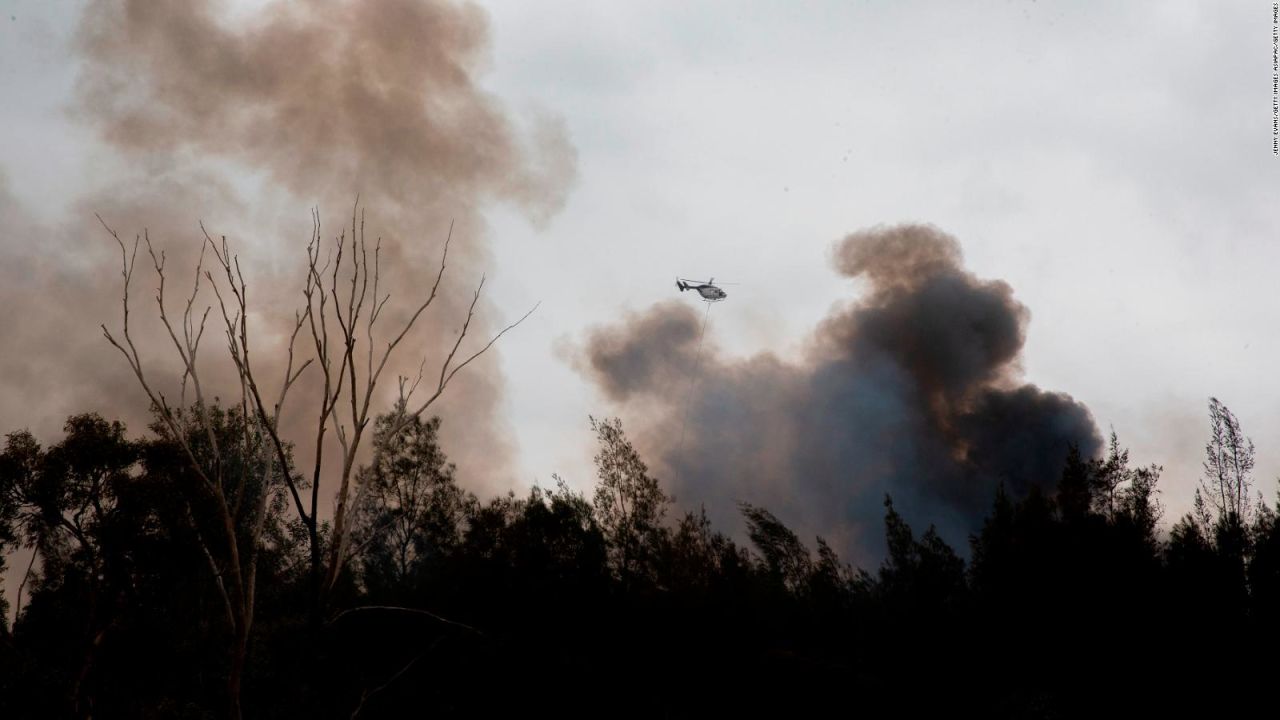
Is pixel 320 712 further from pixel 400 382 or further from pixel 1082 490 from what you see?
pixel 1082 490

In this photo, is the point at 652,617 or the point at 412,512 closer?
the point at 652,617

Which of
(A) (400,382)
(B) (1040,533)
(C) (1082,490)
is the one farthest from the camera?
(C) (1082,490)

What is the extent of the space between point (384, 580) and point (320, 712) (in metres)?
15.9

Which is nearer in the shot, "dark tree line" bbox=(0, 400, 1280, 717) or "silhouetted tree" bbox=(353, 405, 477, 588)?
"dark tree line" bbox=(0, 400, 1280, 717)

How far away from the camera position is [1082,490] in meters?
37.5

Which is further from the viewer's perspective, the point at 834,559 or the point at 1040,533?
the point at 834,559

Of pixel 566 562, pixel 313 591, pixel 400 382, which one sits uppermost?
pixel 566 562

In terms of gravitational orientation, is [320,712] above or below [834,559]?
below

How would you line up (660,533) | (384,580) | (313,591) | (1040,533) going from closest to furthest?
1. (313,591)
2. (1040,533)
3. (660,533)
4. (384,580)

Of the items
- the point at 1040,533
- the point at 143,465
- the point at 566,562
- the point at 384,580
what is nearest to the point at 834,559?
the point at 1040,533

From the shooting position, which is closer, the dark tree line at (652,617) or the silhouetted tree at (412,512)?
the dark tree line at (652,617)

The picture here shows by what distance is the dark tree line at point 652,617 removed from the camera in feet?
73.9

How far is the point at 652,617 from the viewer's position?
28.5 m

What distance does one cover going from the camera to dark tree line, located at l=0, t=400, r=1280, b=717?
22516mm
